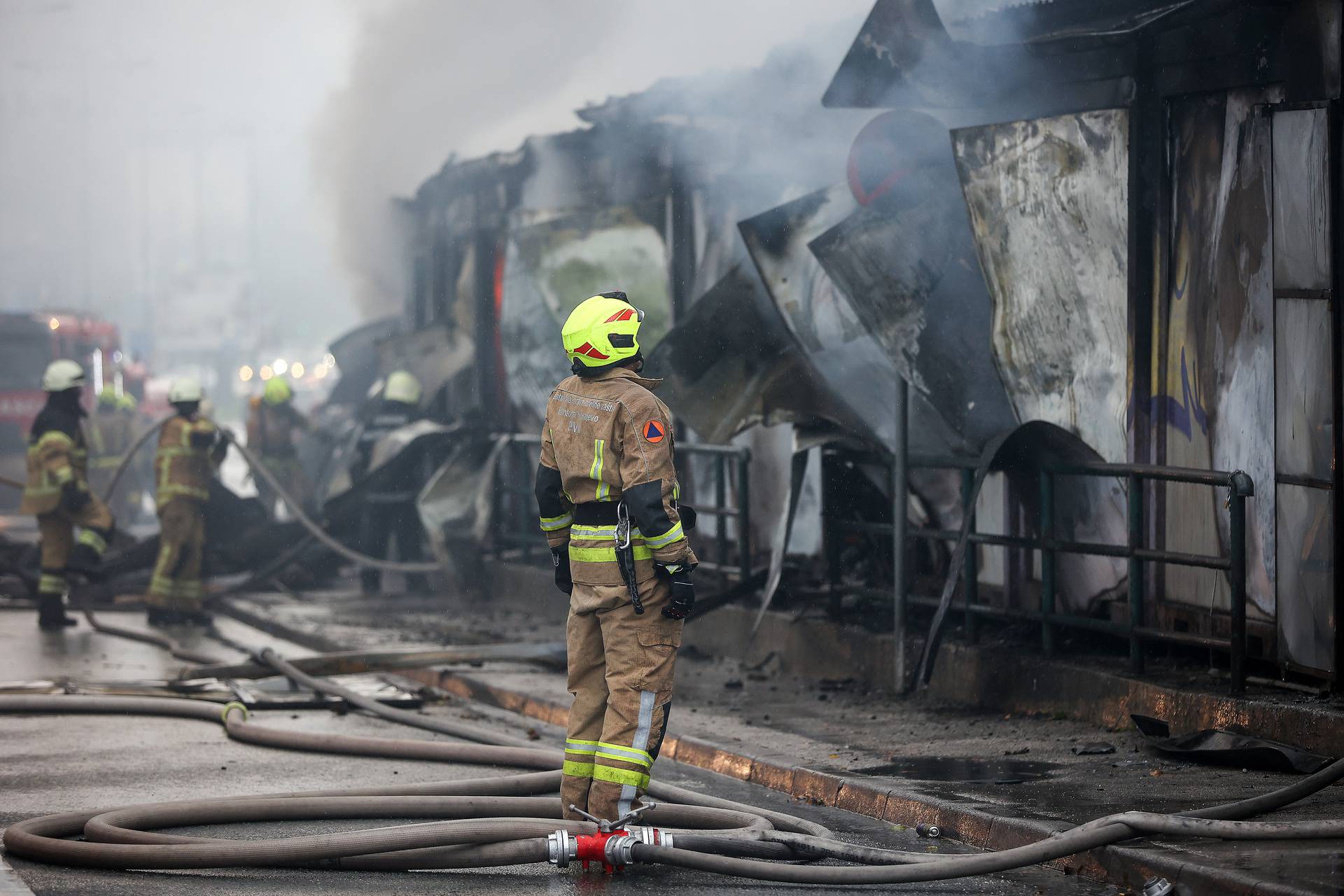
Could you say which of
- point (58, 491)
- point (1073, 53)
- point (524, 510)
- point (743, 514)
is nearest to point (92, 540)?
point (58, 491)

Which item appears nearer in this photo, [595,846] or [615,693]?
[595,846]

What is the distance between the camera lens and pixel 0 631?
12.1 metres

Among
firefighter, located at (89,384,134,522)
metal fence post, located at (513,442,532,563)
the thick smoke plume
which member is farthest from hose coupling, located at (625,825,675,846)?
firefighter, located at (89,384,134,522)

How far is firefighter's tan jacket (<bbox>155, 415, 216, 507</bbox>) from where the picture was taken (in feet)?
40.7

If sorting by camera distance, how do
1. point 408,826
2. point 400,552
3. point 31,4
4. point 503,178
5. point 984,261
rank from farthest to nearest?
point 31,4, point 503,178, point 400,552, point 984,261, point 408,826

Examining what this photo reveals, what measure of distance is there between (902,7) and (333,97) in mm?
15542

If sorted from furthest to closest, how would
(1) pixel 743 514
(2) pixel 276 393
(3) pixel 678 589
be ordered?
(2) pixel 276 393 < (1) pixel 743 514 < (3) pixel 678 589

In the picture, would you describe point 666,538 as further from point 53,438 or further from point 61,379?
point 61,379

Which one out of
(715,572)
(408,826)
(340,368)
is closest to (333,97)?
(340,368)

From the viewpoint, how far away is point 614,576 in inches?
216

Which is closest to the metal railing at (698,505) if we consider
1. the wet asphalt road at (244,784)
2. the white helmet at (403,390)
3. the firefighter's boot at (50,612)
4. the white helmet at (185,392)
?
the white helmet at (403,390)

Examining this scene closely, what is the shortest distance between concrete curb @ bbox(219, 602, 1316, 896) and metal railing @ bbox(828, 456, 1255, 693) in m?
1.39

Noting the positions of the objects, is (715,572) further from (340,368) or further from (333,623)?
(340,368)

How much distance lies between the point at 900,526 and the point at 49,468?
701 centimetres
